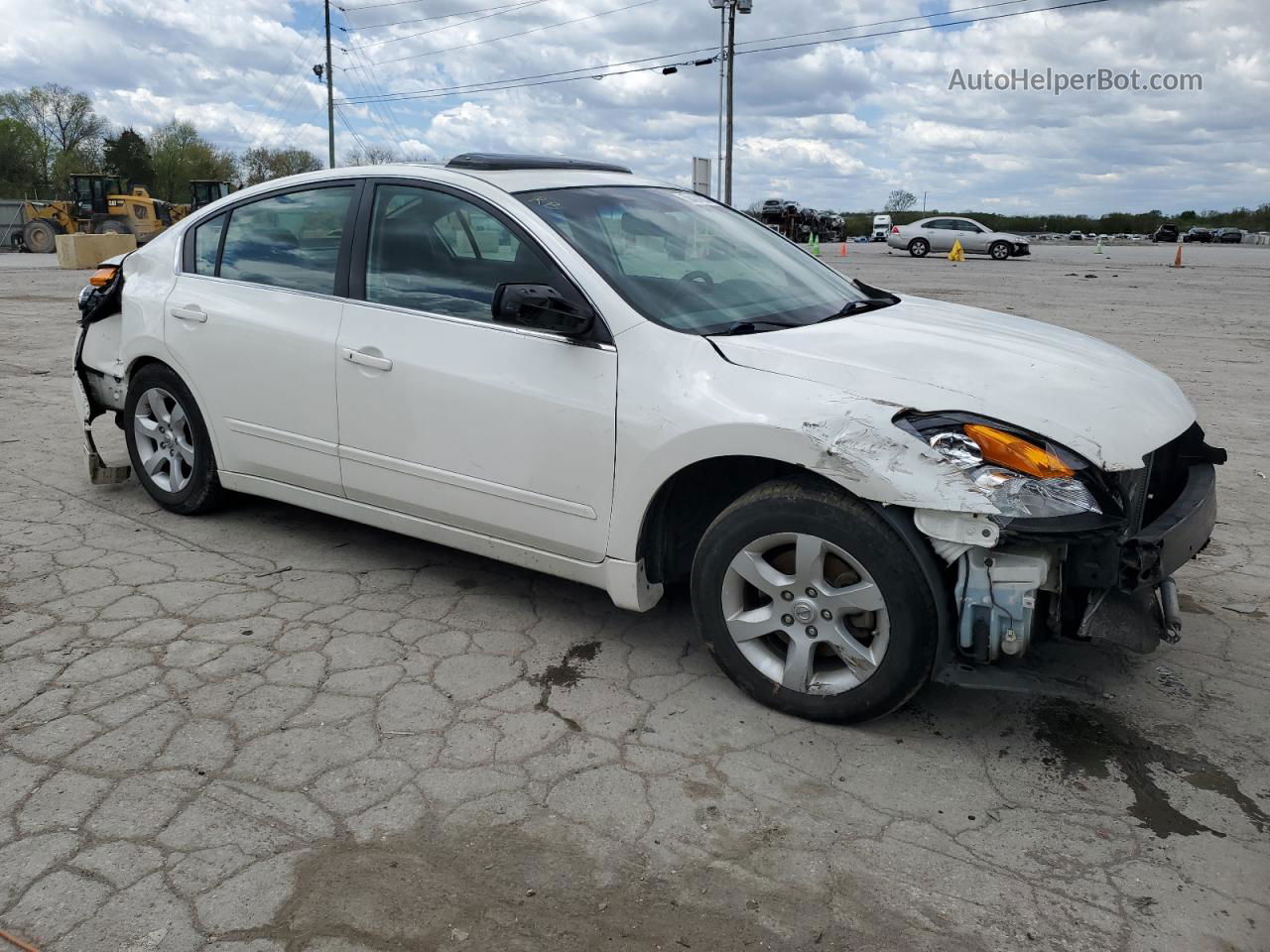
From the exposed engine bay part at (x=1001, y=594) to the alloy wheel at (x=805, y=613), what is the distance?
236 millimetres

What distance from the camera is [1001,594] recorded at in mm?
2805

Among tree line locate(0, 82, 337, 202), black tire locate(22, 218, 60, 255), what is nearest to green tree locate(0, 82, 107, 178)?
tree line locate(0, 82, 337, 202)

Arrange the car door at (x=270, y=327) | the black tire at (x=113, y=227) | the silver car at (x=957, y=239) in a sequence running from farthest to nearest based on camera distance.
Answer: the silver car at (x=957, y=239), the black tire at (x=113, y=227), the car door at (x=270, y=327)

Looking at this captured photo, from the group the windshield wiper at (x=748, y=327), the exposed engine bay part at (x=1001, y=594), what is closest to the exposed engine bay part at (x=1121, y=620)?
the exposed engine bay part at (x=1001, y=594)

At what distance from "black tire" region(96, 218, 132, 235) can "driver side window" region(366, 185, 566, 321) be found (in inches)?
1291

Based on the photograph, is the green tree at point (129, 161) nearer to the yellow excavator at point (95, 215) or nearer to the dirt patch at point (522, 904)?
the yellow excavator at point (95, 215)

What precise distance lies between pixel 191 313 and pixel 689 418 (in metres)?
2.60

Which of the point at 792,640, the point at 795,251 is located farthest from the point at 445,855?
the point at 795,251

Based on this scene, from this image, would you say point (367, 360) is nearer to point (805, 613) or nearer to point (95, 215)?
point (805, 613)

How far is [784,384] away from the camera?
120 inches

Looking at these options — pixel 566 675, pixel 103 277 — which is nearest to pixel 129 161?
pixel 103 277

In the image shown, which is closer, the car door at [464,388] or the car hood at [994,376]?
the car hood at [994,376]

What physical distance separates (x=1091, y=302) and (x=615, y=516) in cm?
1576

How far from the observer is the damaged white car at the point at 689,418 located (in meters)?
2.83
